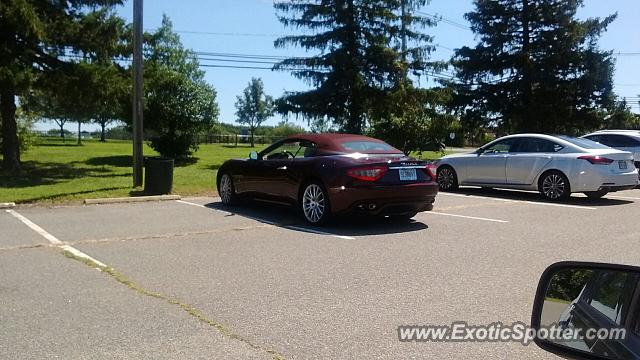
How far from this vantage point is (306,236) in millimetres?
8070

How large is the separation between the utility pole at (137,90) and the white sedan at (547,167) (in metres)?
7.80

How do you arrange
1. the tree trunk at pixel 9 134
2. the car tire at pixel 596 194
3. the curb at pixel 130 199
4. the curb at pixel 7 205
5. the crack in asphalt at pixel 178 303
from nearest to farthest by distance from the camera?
the crack in asphalt at pixel 178 303 < the curb at pixel 7 205 < the curb at pixel 130 199 < the car tire at pixel 596 194 < the tree trunk at pixel 9 134

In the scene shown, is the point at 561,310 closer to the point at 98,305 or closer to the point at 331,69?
the point at 98,305

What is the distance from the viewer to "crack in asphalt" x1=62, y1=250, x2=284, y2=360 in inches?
155

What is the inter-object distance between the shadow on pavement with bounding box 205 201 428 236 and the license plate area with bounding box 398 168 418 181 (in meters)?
0.77

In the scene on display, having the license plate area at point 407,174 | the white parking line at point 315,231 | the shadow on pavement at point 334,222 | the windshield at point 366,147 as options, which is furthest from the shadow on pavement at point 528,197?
the white parking line at point 315,231

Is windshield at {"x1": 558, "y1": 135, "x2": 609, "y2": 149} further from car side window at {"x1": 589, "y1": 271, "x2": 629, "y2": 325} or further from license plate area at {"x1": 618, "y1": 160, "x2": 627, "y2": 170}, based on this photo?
car side window at {"x1": 589, "y1": 271, "x2": 629, "y2": 325}

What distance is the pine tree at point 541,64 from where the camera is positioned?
3262 centimetres

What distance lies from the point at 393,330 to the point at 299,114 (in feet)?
72.8

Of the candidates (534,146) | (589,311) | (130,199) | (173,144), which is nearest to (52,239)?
(130,199)

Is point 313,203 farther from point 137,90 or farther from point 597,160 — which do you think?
point 137,90

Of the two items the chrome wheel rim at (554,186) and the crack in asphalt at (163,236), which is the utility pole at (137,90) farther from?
the chrome wheel rim at (554,186)

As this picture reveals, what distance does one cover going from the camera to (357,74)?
24250mm

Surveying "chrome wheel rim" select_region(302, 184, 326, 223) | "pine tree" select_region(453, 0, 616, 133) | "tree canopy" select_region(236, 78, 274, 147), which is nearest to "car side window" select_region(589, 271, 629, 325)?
"chrome wheel rim" select_region(302, 184, 326, 223)
